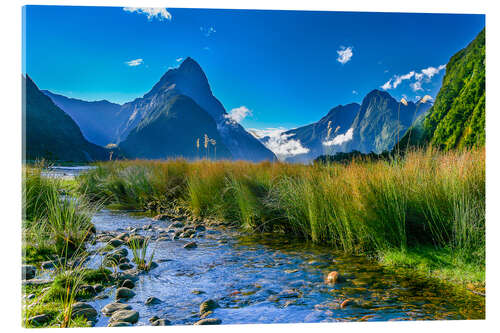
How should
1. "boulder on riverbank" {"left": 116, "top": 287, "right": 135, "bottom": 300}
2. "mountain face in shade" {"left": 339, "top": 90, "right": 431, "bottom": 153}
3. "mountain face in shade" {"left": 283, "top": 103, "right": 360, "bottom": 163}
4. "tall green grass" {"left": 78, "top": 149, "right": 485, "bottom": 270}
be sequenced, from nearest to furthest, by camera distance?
"boulder on riverbank" {"left": 116, "top": 287, "right": 135, "bottom": 300}, "tall green grass" {"left": 78, "top": 149, "right": 485, "bottom": 270}, "mountain face in shade" {"left": 339, "top": 90, "right": 431, "bottom": 153}, "mountain face in shade" {"left": 283, "top": 103, "right": 360, "bottom": 163}

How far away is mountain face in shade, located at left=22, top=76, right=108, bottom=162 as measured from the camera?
2768 millimetres

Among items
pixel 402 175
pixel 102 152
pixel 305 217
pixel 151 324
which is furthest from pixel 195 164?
pixel 151 324

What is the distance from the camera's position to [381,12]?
3521 millimetres

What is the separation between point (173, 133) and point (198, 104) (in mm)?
1621

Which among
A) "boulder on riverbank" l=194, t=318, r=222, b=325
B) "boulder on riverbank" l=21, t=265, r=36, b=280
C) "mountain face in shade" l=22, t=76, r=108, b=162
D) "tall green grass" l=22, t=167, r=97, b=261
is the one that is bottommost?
"boulder on riverbank" l=194, t=318, r=222, b=325

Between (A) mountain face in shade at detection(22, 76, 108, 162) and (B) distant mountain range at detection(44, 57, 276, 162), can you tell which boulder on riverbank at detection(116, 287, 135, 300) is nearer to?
(A) mountain face in shade at detection(22, 76, 108, 162)

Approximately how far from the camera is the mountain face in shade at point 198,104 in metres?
4.02

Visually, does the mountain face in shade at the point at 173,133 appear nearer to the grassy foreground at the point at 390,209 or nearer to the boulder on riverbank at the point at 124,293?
the grassy foreground at the point at 390,209

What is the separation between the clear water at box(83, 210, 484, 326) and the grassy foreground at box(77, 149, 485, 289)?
297 mm

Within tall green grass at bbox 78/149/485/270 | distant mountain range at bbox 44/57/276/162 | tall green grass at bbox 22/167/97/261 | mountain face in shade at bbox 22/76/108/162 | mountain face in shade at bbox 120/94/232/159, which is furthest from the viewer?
mountain face in shade at bbox 120/94/232/159

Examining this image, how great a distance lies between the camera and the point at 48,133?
10.7ft

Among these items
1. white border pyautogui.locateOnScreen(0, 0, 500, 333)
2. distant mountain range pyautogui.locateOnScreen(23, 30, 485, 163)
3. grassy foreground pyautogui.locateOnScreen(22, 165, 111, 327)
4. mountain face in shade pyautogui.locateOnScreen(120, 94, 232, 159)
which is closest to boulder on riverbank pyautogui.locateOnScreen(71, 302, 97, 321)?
grassy foreground pyautogui.locateOnScreen(22, 165, 111, 327)

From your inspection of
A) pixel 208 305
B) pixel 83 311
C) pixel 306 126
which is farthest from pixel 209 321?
pixel 306 126
